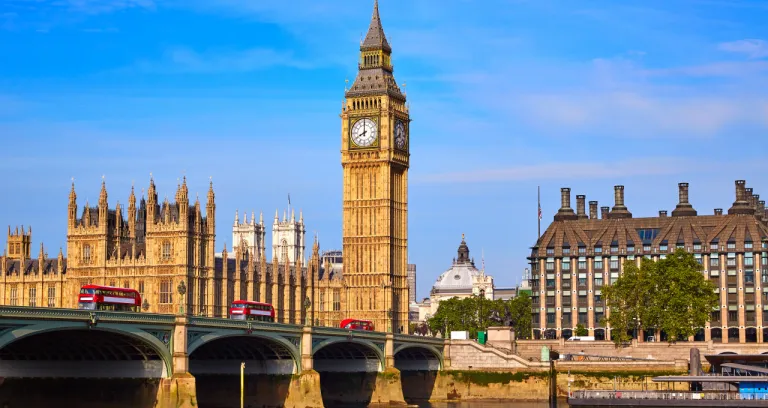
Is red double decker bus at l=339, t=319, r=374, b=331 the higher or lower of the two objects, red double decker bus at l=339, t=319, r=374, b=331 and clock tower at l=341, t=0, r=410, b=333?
the lower

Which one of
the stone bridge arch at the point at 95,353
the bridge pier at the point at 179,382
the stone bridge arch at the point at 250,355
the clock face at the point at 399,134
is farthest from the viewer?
the clock face at the point at 399,134

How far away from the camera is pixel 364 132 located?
164 m

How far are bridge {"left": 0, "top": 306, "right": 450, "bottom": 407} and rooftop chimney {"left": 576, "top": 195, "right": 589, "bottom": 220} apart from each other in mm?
69296

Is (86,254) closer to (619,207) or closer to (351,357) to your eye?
(351,357)

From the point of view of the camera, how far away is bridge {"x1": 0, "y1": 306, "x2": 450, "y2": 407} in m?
77.1

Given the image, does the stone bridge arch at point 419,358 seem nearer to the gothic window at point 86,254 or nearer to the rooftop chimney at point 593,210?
the gothic window at point 86,254

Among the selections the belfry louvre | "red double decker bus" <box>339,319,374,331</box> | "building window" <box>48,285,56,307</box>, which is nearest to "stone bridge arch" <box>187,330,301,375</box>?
"red double decker bus" <box>339,319,374,331</box>

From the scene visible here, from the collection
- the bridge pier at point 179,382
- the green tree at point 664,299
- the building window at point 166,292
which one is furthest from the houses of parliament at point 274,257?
the bridge pier at point 179,382

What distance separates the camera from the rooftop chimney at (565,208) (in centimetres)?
18662

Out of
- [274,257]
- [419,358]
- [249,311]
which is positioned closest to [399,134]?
[274,257]

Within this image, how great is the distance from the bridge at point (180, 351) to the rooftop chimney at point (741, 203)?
2717 inches

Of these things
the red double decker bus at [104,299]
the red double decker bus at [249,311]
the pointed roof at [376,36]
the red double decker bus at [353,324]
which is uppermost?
the pointed roof at [376,36]

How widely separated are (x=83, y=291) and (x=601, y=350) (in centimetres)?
6554

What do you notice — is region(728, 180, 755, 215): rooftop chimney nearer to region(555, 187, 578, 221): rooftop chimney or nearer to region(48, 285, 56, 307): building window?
region(555, 187, 578, 221): rooftop chimney
